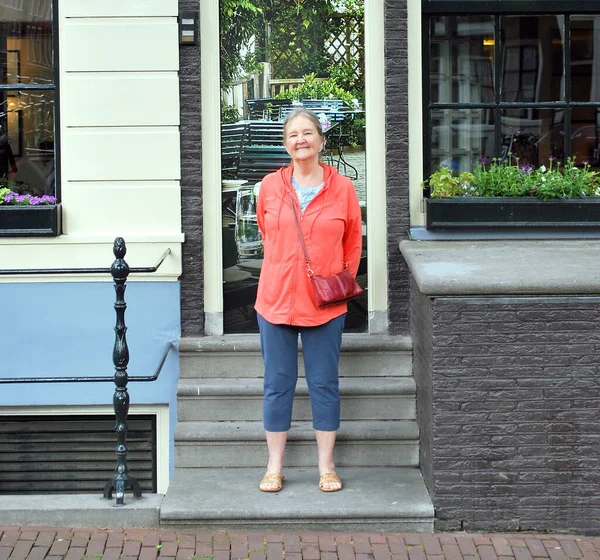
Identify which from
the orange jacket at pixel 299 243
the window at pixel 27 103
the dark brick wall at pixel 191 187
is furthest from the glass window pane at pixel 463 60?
the window at pixel 27 103

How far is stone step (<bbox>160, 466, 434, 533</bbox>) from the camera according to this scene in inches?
207

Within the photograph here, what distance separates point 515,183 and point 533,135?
1.50 ft

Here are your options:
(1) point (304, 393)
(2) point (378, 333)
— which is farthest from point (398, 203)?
(1) point (304, 393)

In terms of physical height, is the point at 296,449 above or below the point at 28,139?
below

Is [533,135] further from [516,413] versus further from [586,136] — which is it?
[516,413]

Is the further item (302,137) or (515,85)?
(515,85)

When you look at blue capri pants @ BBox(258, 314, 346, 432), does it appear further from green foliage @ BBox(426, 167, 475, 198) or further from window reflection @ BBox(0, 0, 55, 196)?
window reflection @ BBox(0, 0, 55, 196)

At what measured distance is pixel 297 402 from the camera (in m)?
6.07

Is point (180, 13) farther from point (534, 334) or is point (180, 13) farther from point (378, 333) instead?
point (534, 334)

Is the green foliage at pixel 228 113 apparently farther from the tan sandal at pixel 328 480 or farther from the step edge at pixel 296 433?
the tan sandal at pixel 328 480

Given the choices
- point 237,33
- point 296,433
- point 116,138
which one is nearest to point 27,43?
point 116,138

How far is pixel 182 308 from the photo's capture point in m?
6.36

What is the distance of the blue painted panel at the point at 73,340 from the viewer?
20.7 feet

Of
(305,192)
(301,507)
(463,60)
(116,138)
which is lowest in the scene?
(301,507)
